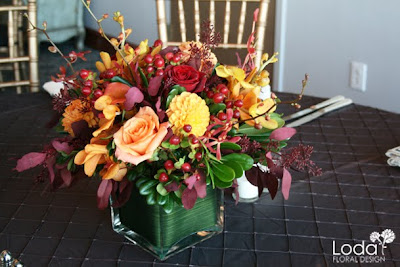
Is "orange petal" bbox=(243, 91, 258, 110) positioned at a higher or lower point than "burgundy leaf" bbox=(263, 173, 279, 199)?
higher

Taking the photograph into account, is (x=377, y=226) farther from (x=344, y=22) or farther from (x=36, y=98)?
(x=344, y=22)

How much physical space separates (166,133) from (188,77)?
10 centimetres

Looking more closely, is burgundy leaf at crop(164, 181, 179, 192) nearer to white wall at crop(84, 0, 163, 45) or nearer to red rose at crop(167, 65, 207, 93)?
red rose at crop(167, 65, 207, 93)

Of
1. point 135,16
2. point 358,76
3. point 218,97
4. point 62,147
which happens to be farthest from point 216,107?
point 135,16

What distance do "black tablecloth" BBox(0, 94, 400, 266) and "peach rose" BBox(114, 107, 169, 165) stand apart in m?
0.22

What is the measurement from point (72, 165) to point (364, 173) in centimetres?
61

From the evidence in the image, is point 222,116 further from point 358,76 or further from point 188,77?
point 358,76

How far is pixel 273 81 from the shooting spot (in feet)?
10.0

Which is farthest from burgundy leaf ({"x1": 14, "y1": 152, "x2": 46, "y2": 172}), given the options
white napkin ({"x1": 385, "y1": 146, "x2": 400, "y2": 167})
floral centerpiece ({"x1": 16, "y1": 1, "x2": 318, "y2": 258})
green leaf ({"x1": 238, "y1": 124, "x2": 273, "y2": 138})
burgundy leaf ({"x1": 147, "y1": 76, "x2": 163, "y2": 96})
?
white napkin ({"x1": 385, "y1": 146, "x2": 400, "y2": 167})

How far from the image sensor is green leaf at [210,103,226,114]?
821 millimetres

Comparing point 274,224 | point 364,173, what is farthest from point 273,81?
point 274,224

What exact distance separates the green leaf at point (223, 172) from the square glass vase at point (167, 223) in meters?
0.10

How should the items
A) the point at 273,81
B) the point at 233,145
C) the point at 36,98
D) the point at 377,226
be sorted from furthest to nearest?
1. the point at 273,81
2. the point at 36,98
3. the point at 377,226
4. the point at 233,145

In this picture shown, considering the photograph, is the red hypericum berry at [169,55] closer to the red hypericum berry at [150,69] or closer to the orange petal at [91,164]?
the red hypericum berry at [150,69]
